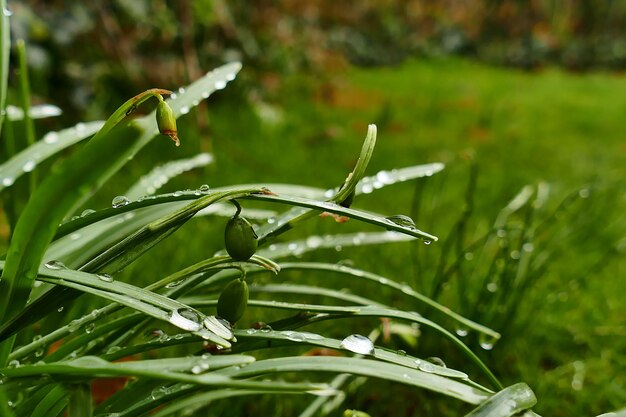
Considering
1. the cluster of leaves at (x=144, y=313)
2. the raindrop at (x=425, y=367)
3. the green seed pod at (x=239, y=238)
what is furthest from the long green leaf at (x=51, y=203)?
the raindrop at (x=425, y=367)

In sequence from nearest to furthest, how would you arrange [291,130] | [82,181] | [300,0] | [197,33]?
[82,181] → [291,130] → [197,33] → [300,0]

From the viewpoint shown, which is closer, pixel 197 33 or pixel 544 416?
pixel 544 416

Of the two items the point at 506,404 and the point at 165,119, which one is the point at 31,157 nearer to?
the point at 165,119

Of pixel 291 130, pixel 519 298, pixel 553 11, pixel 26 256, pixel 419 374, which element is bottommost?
pixel 553 11

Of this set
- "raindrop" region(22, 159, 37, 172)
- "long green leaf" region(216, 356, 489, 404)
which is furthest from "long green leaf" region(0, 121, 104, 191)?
"long green leaf" region(216, 356, 489, 404)

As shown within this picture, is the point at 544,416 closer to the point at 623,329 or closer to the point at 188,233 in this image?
the point at 623,329

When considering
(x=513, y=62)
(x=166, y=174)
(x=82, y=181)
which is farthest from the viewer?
(x=513, y=62)

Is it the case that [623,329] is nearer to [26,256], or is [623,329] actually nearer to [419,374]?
[419,374]

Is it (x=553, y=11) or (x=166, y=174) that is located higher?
(x=166, y=174)

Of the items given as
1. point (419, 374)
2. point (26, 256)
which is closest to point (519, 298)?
point (419, 374)
